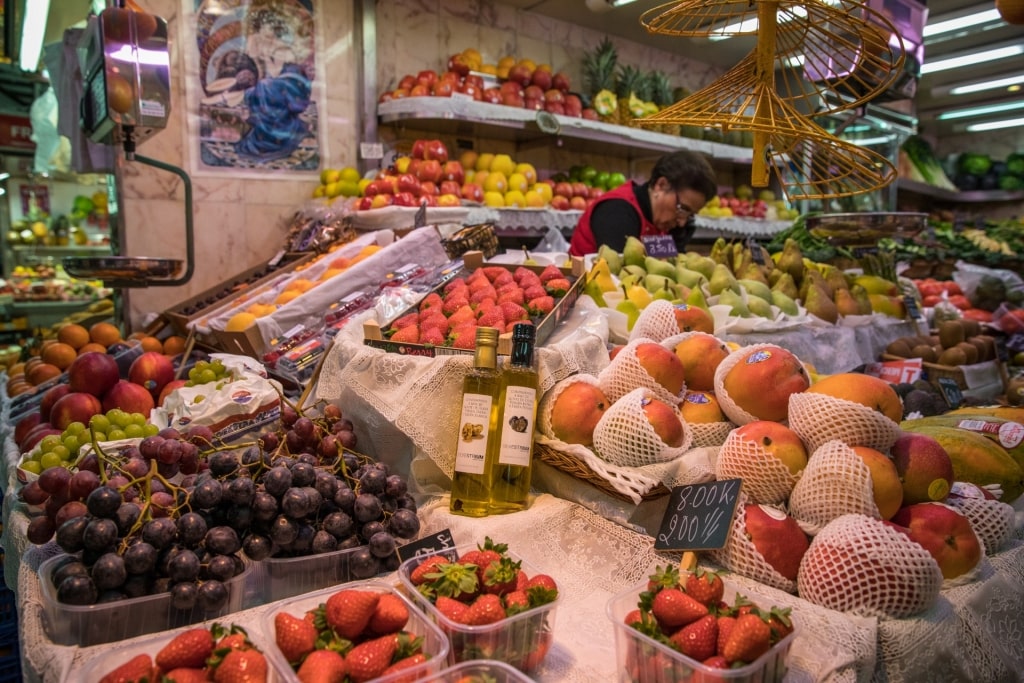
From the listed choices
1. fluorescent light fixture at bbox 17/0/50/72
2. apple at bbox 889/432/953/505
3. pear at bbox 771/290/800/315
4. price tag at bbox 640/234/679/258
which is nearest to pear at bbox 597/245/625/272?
price tag at bbox 640/234/679/258

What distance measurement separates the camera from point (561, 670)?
111 cm

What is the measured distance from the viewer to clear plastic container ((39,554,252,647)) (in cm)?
110

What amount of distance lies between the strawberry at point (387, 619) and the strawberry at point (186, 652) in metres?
0.23

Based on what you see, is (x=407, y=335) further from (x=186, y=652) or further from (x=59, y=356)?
(x=59, y=356)

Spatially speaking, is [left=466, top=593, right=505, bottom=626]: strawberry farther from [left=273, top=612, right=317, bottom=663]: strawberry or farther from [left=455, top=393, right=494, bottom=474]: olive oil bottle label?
[left=455, top=393, right=494, bottom=474]: olive oil bottle label

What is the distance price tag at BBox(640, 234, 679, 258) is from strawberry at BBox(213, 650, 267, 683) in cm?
286

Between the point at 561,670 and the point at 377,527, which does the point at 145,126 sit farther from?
the point at 561,670

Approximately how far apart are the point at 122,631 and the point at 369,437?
0.85m

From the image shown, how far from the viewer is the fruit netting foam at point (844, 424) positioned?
4.42 ft

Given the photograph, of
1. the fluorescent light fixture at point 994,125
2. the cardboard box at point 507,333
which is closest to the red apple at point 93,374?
the cardboard box at point 507,333

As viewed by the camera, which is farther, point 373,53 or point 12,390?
point 373,53

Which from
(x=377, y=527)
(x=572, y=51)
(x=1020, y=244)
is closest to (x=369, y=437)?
(x=377, y=527)

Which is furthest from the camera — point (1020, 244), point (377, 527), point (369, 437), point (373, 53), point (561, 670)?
point (1020, 244)

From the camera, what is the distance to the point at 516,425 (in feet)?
4.88
